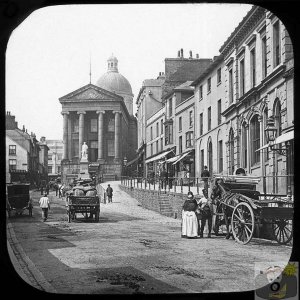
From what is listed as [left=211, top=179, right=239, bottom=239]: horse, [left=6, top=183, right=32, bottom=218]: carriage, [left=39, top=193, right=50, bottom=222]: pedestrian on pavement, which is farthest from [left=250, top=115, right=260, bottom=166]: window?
[left=6, top=183, right=32, bottom=218]: carriage

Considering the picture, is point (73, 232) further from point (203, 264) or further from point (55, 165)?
point (203, 264)

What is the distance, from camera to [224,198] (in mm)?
8281

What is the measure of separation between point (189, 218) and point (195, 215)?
0.40m

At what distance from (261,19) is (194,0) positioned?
1.67 metres

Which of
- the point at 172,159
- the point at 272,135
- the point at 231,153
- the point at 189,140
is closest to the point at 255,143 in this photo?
the point at 272,135

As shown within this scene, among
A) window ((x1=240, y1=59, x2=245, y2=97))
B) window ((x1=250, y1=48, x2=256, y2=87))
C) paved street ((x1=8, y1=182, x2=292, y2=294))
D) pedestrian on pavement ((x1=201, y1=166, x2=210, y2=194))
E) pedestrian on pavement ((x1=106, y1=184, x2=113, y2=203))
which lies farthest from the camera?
pedestrian on pavement ((x1=201, y1=166, x2=210, y2=194))

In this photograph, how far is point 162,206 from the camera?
886cm

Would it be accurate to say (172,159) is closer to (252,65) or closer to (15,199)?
(252,65)

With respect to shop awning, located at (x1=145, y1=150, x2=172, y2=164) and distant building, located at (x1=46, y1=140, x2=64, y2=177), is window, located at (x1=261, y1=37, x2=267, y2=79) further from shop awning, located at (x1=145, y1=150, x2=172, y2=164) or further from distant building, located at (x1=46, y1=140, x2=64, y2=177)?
distant building, located at (x1=46, y1=140, x2=64, y2=177)

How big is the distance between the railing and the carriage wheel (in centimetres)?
57

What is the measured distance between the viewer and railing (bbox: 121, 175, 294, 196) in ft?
18.7

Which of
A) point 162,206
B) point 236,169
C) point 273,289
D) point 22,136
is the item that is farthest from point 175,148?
point 273,289

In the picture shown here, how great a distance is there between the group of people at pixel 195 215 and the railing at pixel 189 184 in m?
0.19

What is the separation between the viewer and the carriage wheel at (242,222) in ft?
23.1
